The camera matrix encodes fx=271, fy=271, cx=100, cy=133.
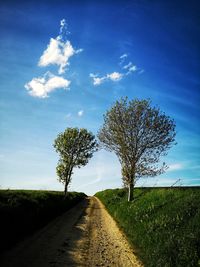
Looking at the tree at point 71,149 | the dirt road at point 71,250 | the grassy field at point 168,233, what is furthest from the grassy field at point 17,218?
the tree at point 71,149

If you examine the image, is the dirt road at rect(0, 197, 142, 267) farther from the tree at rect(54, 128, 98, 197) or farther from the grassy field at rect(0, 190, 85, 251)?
the tree at rect(54, 128, 98, 197)

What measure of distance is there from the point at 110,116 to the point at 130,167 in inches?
295

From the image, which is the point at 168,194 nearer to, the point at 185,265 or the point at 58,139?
the point at 185,265

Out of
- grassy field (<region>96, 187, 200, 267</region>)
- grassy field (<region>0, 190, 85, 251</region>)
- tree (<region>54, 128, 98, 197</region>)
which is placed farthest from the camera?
tree (<region>54, 128, 98, 197</region>)

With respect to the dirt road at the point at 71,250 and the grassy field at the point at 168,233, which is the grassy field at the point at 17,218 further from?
the grassy field at the point at 168,233

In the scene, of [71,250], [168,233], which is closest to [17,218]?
[71,250]

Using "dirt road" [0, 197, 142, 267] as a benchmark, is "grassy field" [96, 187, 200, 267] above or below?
above

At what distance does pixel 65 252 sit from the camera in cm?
1348

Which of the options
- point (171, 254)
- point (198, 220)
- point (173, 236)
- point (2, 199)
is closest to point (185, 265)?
point (171, 254)

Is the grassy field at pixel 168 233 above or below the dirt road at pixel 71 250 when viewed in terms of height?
above

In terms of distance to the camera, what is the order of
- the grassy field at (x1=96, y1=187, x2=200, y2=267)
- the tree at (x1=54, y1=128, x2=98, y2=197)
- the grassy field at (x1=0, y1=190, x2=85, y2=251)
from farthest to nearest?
the tree at (x1=54, y1=128, x2=98, y2=197) < the grassy field at (x1=0, y1=190, x2=85, y2=251) < the grassy field at (x1=96, y1=187, x2=200, y2=267)

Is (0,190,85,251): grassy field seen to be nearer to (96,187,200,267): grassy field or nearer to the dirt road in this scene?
the dirt road


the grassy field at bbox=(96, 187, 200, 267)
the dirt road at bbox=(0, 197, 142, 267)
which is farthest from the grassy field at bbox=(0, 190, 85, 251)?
the grassy field at bbox=(96, 187, 200, 267)

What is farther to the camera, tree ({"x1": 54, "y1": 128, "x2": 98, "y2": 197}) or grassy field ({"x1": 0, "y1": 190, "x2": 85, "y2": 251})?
tree ({"x1": 54, "y1": 128, "x2": 98, "y2": 197})
